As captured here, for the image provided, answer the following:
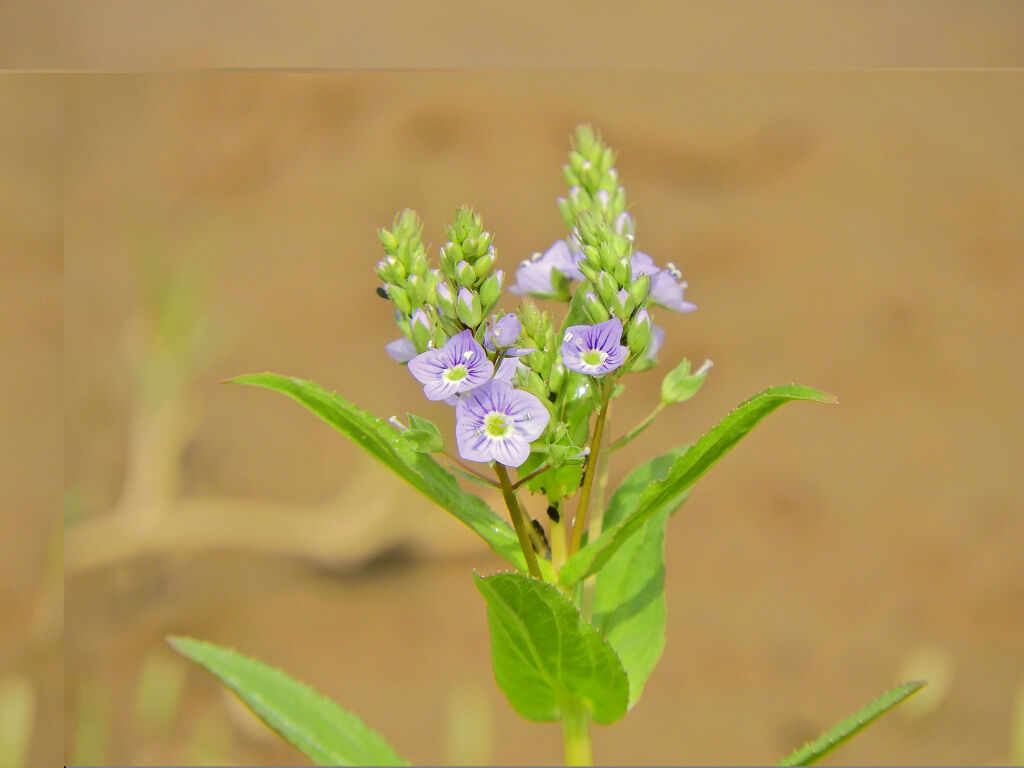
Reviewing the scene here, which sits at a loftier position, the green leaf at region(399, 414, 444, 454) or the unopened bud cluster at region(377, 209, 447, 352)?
the unopened bud cluster at region(377, 209, 447, 352)

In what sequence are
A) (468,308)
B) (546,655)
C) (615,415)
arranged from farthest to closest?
(615,415)
(546,655)
(468,308)

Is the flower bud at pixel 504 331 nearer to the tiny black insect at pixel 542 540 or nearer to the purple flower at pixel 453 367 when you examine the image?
the purple flower at pixel 453 367

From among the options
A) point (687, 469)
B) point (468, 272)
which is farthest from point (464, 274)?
point (687, 469)

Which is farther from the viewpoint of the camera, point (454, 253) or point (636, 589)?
point (636, 589)

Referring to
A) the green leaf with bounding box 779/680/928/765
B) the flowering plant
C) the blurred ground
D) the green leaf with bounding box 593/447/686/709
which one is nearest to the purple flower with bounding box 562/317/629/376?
the flowering plant

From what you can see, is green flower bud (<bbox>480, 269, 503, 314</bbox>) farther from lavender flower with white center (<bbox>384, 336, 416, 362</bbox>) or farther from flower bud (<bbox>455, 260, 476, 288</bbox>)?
lavender flower with white center (<bbox>384, 336, 416, 362</bbox>)

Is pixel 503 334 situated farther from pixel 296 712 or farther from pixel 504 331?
pixel 296 712

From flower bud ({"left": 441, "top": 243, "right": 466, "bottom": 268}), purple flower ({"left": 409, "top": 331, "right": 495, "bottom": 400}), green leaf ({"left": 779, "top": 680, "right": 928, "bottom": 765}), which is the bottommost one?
green leaf ({"left": 779, "top": 680, "right": 928, "bottom": 765})
